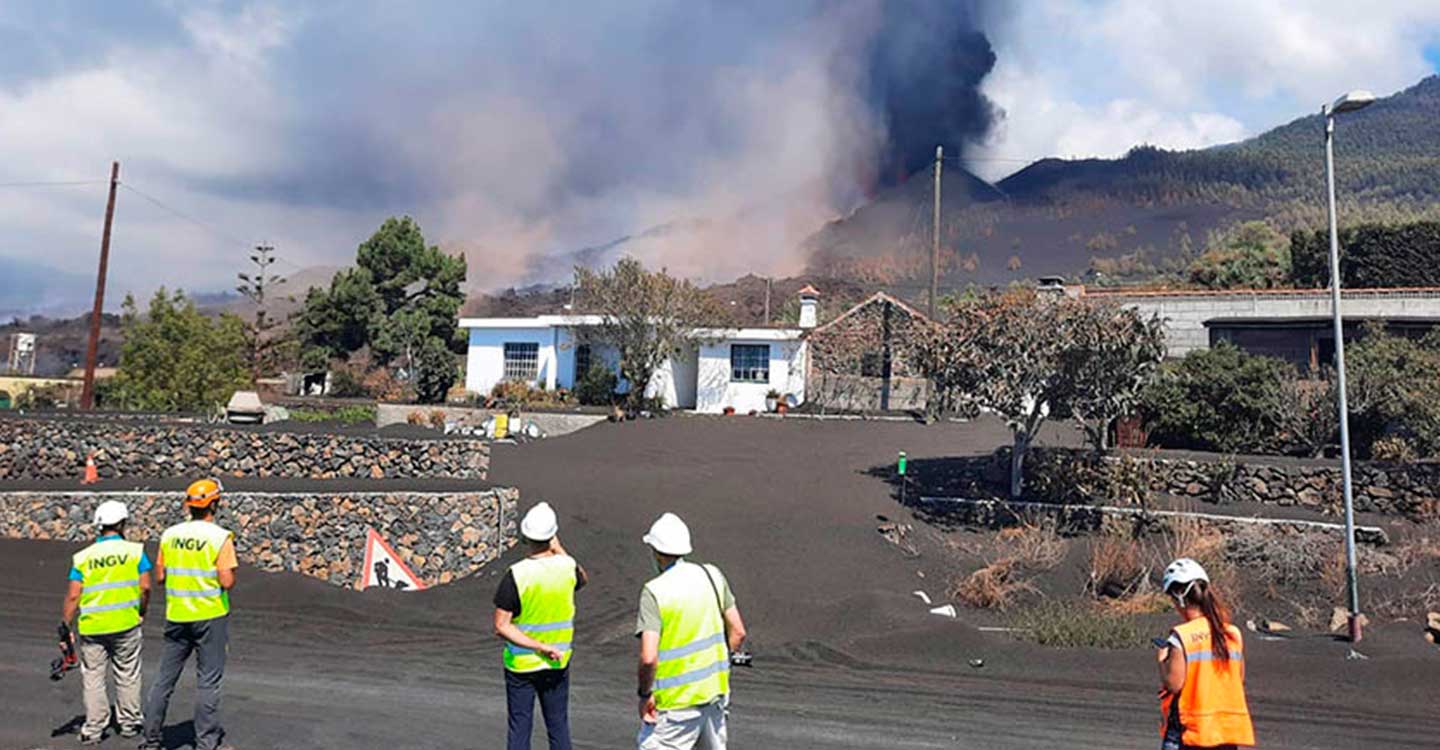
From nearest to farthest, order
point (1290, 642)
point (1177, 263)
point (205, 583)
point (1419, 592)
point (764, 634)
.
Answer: point (205, 583) < point (1290, 642) < point (764, 634) < point (1419, 592) < point (1177, 263)

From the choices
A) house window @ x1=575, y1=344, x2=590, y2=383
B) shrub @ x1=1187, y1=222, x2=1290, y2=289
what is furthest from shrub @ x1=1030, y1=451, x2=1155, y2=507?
shrub @ x1=1187, y1=222, x2=1290, y2=289

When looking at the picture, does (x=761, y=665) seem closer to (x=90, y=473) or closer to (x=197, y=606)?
(x=197, y=606)

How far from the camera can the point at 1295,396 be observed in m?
20.4

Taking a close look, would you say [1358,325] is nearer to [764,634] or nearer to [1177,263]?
[764,634]

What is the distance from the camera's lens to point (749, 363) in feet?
115

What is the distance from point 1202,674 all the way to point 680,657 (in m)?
2.72

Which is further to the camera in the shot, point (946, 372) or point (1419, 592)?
point (946, 372)

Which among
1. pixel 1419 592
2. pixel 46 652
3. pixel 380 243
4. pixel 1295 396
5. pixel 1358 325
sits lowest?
pixel 46 652

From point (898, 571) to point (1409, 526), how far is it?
9.53 metres

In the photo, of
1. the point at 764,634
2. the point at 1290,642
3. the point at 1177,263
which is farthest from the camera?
the point at 1177,263

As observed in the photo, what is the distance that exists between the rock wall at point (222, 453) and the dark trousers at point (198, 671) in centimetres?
1551

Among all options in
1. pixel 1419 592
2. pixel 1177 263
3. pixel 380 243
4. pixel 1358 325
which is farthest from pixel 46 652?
pixel 1177 263

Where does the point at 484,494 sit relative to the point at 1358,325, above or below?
below

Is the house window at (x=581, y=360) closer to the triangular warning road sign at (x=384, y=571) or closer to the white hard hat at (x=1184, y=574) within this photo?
the triangular warning road sign at (x=384, y=571)
